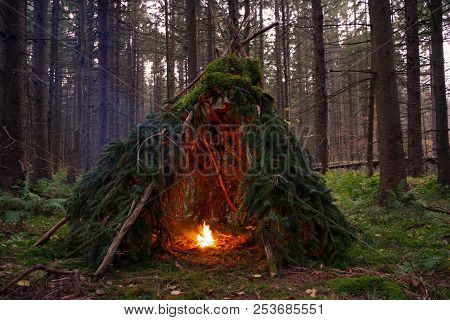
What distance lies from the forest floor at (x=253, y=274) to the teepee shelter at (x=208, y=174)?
0.74 feet

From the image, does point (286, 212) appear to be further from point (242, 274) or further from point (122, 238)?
point (122, 238)

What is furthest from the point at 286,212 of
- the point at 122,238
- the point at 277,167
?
the point at 122,238

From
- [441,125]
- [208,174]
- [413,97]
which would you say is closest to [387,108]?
[441,125]

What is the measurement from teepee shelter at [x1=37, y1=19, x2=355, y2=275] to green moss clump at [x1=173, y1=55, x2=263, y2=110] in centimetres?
1

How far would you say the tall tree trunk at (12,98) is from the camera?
7305 millimetres

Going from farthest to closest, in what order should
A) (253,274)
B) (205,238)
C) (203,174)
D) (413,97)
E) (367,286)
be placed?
(413,97) < (203,174) < (205,238) < (253,274) < (367,286)

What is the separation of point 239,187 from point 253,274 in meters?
1.17

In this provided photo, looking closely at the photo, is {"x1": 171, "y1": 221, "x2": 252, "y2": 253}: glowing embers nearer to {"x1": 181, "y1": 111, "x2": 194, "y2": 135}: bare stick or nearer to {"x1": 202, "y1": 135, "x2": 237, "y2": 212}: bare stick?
{"x1": 202, "y1": 135, "x2": 237, "y2": 212}: bare stick

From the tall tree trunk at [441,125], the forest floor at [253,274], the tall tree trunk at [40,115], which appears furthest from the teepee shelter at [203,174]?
the tall tree trunk at [40,115]

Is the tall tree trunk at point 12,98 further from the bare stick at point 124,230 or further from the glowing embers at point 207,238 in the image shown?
the bare stick at point 124,230

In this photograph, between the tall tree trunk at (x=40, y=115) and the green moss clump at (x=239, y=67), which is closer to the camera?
the green moss clump at (x=239, y=67)

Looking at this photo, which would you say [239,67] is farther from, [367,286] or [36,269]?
[36,269]

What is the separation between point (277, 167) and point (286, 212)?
550 mm

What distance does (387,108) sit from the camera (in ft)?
22.9
